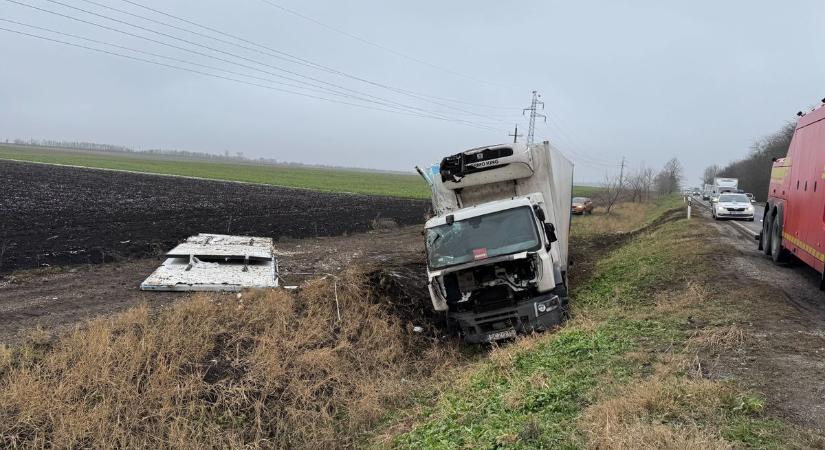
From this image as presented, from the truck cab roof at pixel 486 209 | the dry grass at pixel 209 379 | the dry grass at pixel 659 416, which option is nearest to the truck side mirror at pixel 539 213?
the truck cab roof at pixel 486 209

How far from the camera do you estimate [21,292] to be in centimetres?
953

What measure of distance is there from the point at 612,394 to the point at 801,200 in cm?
774

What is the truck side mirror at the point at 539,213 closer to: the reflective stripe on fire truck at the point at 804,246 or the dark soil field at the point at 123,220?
the reflective stripe on fire truck at the point at 804,246

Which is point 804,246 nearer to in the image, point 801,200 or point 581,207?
point 801,200

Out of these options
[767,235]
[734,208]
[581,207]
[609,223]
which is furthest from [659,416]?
[581,207]

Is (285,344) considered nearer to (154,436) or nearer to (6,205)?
(154,436)

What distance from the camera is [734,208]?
1009 inches

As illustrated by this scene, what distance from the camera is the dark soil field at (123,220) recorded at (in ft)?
43.7

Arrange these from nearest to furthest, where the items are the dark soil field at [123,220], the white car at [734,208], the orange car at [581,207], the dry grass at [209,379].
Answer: the dry grass at [209,379] → the dark soil field at [123,220] → the white car at [734,208] → the orange car at [581,207]

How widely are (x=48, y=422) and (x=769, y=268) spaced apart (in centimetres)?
1343

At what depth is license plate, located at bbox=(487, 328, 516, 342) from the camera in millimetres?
8359

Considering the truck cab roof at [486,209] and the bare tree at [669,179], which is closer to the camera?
the truck cab roof at [486,209]

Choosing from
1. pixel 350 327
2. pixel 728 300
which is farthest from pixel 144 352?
pixel 728 300

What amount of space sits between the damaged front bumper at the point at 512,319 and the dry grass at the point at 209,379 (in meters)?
0.67
